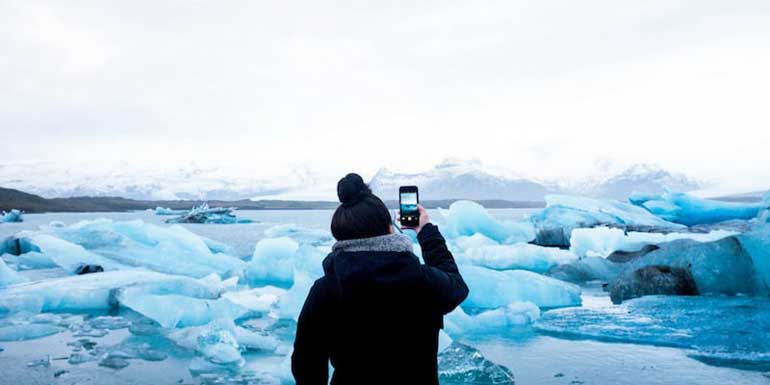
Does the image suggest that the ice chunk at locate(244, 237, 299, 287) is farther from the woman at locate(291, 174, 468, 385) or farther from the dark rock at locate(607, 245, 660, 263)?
the woman at locate(291, 174, 468, 385)

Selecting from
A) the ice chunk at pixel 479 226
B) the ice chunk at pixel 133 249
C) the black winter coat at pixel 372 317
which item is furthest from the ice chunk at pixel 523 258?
the black winter coat at pixel 372 317

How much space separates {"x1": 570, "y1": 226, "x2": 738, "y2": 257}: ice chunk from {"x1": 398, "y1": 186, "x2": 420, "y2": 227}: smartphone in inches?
399

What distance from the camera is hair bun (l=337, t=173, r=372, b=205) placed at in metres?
1.60

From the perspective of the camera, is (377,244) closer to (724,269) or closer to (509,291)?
(509,291)

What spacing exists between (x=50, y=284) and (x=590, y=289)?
7365mm

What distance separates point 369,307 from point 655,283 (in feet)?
22.8

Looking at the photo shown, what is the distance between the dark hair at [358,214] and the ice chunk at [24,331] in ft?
16.7

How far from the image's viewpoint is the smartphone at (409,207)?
1.91 m

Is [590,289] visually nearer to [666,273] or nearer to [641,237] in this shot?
[666,273]

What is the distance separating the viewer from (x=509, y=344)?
16.4 feet

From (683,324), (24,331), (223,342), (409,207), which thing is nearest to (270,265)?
(24,331)

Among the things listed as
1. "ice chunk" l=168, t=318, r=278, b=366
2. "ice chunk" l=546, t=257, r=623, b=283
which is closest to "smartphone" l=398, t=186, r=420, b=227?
"ice chunk" l=168, t=318, r=278, b=366

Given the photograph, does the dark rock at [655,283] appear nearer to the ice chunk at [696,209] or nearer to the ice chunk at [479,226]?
the ice chunk at [479,226]

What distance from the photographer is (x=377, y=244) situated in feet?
5.01
